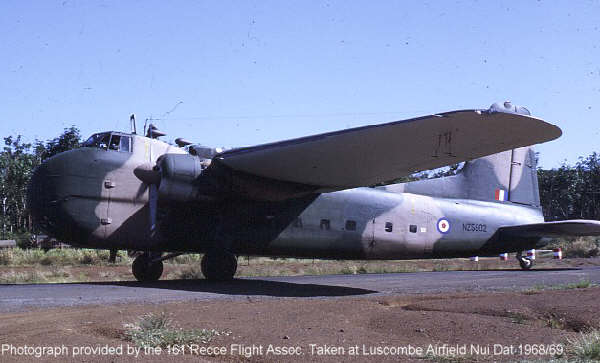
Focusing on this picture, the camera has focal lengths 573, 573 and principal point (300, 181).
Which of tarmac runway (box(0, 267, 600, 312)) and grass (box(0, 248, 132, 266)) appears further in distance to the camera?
grass (box(0, 248, 132, 266))

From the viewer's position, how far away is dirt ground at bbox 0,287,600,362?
19.1 feet

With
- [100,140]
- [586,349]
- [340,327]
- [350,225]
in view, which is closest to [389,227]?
[350,225]

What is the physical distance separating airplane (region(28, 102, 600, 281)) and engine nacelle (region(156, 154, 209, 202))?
0.03 meters

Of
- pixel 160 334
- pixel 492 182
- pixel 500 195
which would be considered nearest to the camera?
pixel 160 334

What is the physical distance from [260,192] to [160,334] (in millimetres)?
9099

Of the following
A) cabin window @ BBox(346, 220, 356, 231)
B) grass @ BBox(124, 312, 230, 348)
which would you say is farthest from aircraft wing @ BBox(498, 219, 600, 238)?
grass @ BBox(124, 312, 230, 348)

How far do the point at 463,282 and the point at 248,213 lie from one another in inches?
238

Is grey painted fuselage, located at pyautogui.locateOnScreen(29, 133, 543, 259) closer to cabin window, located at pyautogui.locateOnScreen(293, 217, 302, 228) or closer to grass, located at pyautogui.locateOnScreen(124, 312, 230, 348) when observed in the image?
cabin window, located at pyautogui.locateOnScreen(293, 217, 302, 228)

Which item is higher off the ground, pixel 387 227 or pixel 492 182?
pixel 492 182

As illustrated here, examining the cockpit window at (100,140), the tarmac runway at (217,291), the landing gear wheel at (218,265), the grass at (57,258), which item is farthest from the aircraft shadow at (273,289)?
the grass at (57,258)

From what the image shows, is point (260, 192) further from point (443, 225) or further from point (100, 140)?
point (443, 225)

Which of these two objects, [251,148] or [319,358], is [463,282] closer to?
[251,148]

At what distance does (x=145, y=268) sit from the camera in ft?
52.7

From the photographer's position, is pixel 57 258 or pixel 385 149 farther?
pixel 57 258
